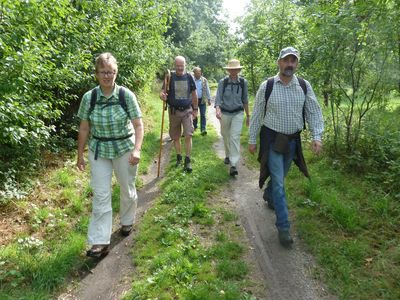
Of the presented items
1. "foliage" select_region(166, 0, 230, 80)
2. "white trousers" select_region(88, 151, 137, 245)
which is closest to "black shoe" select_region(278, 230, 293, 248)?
"white trousers" select_region(88, 151, 137, 245)

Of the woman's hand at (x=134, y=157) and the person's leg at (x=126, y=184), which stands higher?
the woman's hand at (x=134, y=157)

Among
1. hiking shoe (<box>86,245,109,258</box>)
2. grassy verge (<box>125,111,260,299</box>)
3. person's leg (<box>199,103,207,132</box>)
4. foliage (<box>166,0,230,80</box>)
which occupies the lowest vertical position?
grassy verge (<box>125,111,260,299</box>)

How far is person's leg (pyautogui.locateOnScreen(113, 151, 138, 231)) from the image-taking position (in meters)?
4.77

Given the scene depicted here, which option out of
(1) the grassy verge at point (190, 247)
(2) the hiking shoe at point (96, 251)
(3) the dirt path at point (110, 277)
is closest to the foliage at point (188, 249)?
(1) the grassy verge at point (190, 247)

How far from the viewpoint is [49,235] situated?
516 centimetres

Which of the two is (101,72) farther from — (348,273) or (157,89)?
(157,89)

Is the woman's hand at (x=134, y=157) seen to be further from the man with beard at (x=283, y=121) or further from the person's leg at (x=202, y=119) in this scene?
the person's leg at (x=202, y=119)

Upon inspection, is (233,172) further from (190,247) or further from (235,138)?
(190,247)

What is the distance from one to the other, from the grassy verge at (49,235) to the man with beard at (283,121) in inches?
104

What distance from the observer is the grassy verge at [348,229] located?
13.0 feet

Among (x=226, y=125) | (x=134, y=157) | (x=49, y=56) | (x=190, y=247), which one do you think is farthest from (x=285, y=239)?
(x=49, y=56)

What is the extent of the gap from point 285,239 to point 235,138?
3.39 metres

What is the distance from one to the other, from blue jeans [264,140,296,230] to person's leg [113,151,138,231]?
1909 millimetres

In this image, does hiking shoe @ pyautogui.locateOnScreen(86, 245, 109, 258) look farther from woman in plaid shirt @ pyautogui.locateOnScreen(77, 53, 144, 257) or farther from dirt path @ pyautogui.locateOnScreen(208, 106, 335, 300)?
dirt path @ pyautogui.locateOnScreen(208, 106, 335, 300)
